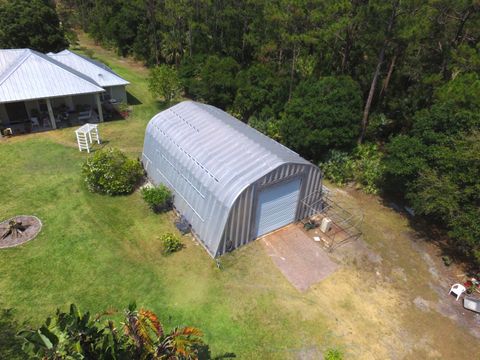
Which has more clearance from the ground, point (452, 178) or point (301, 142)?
point (452, 178)

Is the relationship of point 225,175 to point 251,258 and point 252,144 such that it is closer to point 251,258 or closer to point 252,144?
point 252,144

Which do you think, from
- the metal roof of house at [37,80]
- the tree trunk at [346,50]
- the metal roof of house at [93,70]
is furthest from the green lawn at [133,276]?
the tree trunk at [346,50]

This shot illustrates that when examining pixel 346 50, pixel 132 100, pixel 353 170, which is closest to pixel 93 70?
pixel 132 100

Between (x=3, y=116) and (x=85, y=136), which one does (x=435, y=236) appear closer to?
(x=85, y=136)

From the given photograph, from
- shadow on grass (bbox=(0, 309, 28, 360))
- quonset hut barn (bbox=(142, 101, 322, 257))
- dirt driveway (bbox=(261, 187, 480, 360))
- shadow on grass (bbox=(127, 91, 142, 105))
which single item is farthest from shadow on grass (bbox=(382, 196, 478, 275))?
shadow on grass (bbox=(127, 91, 142, 105))

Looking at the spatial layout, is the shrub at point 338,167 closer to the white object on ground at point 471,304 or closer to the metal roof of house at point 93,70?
the white object on ground at point 471,304

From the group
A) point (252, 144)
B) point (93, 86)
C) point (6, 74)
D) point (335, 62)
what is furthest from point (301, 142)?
point (6, 74)
